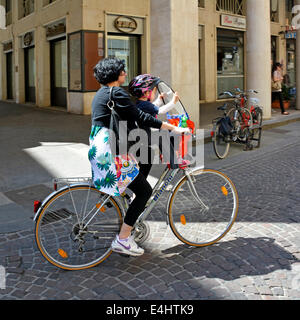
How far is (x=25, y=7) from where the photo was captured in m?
20.7

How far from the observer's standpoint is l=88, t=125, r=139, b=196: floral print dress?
3.23 meters

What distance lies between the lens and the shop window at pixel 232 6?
20.1 metres

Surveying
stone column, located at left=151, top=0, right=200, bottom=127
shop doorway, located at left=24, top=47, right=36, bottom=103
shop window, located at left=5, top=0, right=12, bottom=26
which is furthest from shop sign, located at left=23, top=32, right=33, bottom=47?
stone column, located at left=151, top=0, right=200, bottom=127

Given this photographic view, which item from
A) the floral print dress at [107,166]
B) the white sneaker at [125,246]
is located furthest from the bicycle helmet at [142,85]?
the white sneaker at [125,246]

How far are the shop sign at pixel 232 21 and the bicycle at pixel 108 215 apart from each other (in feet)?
57.8

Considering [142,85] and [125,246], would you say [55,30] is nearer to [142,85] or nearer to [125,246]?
[142,85]

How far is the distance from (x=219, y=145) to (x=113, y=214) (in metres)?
4.89

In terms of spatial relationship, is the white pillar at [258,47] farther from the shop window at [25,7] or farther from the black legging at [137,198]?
the shop window at [25,7]

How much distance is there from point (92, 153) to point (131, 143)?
0.33 meters

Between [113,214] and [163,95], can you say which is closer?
[113,214]

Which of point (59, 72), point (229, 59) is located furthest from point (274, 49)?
point (59, 72)

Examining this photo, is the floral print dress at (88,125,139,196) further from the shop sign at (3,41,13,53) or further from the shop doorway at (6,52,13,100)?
the shop doorway at (6,52,13,100)

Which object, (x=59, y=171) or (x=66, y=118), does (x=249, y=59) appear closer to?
(x=66, y=118)

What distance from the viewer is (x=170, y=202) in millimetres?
3693
